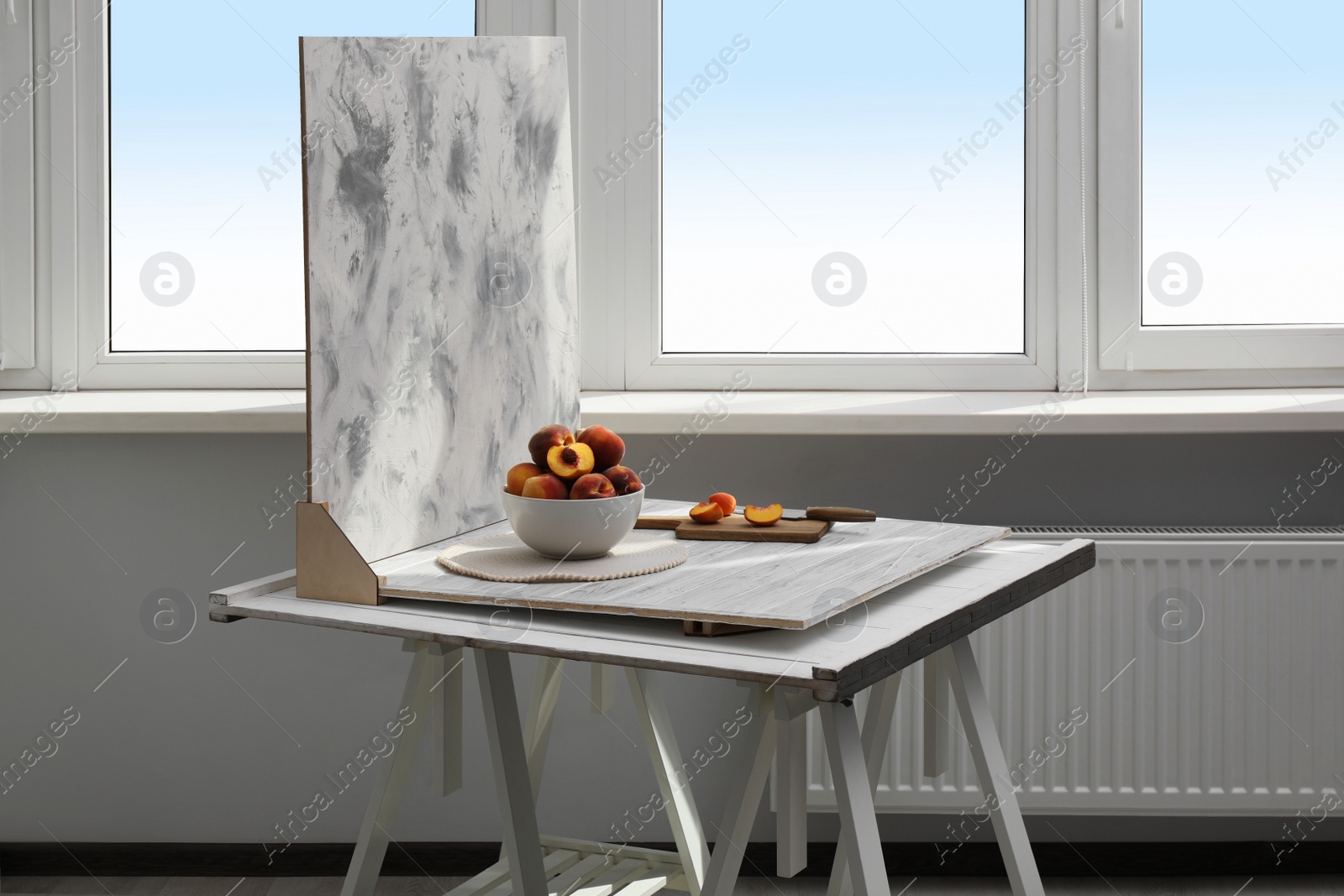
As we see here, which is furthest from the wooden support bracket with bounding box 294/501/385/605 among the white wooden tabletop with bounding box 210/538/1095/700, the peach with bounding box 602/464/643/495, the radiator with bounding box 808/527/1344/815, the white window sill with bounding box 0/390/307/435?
the radiator with bounding box 808/527/1344/815

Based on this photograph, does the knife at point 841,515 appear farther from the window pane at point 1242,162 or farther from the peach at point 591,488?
the window pane at point 1242,162

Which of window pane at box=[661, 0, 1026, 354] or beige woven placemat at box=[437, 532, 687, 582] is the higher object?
window pane at box=[661, 0, 1026, 354]

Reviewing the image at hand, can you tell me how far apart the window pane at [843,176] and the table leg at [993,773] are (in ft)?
3.12

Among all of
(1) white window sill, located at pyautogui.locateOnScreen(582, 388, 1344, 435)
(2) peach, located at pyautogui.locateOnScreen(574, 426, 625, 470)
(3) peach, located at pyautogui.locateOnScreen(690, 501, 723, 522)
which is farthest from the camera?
(1) white window sill, located at pyautogui.locateOnScreen(582, 388, 1344, 435)

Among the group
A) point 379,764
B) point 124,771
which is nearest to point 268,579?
point 379,764

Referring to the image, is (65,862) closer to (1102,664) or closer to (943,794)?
(943,794)

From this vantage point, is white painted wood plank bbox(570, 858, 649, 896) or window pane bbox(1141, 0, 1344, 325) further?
window pane bbox(1141, 0, 1344, 325)

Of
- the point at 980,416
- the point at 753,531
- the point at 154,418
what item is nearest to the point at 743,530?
the point at 753,531

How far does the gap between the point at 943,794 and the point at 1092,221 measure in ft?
3.36

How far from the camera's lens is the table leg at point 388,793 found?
52.1 inches

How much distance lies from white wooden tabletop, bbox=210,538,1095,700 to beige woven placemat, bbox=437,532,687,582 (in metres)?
0.06

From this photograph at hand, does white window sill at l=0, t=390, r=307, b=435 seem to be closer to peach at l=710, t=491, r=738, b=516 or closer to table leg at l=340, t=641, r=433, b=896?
table leg at l=340, t=641, r=433, b=896

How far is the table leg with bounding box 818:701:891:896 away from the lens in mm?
977

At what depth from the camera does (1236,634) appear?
191cm
